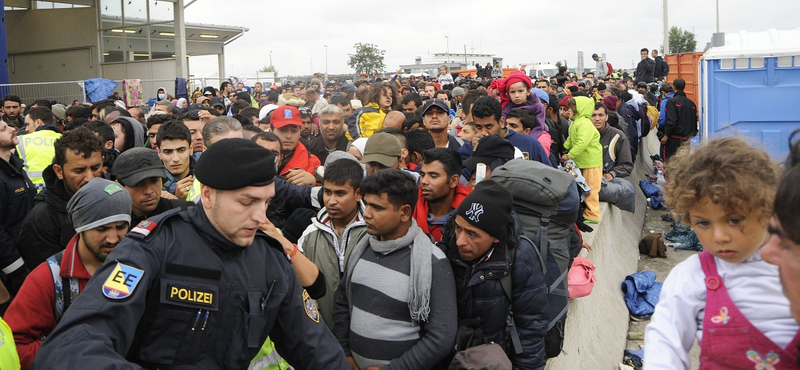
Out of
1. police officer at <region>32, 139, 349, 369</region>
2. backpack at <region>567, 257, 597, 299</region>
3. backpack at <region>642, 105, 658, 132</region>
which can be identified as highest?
backpack at <region>642, 105, 658, 132</region>

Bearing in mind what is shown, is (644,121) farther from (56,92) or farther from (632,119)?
(56,92)

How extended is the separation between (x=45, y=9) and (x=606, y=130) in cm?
2964

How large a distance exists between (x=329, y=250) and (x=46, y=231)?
1896 millimetres

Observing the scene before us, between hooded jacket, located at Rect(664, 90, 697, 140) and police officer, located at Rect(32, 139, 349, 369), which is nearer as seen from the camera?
police officer, located at Rect(32, 139, 349, 369)

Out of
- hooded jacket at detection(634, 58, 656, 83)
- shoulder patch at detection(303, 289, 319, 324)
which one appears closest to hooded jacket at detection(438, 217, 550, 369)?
shoulder patch at detection(303, 289, 319, 324)

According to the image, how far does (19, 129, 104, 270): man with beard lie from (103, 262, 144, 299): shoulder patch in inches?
96.7

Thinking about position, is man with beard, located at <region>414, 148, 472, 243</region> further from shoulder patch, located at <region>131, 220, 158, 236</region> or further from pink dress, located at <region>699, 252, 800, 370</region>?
shoulder patch, located at <region>131, 220, 158, 236</region>

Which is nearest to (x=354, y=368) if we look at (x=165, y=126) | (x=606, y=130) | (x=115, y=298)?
(x=115, y=298)

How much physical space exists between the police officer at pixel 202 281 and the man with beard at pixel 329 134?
17.9 ft

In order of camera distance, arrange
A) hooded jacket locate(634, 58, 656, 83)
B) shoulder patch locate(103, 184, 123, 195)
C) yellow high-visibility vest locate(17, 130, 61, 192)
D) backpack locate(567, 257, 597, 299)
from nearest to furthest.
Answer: shoulder patch locate(103, 184, 123, 195), backpack locate(567, 257, 597, 299), yellow high-visibility vest locate(17, 130, 61, 192), hooded jacket locate(634, 58, 656, 83)

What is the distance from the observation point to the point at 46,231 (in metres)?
4.21

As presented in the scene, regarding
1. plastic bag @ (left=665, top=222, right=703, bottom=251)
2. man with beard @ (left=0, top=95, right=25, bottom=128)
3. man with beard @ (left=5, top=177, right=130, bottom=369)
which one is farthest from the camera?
man with beard @ (left=0, top=95, right=25, bottom=128)

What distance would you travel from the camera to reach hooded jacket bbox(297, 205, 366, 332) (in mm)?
4000

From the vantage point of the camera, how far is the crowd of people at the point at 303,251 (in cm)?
219
